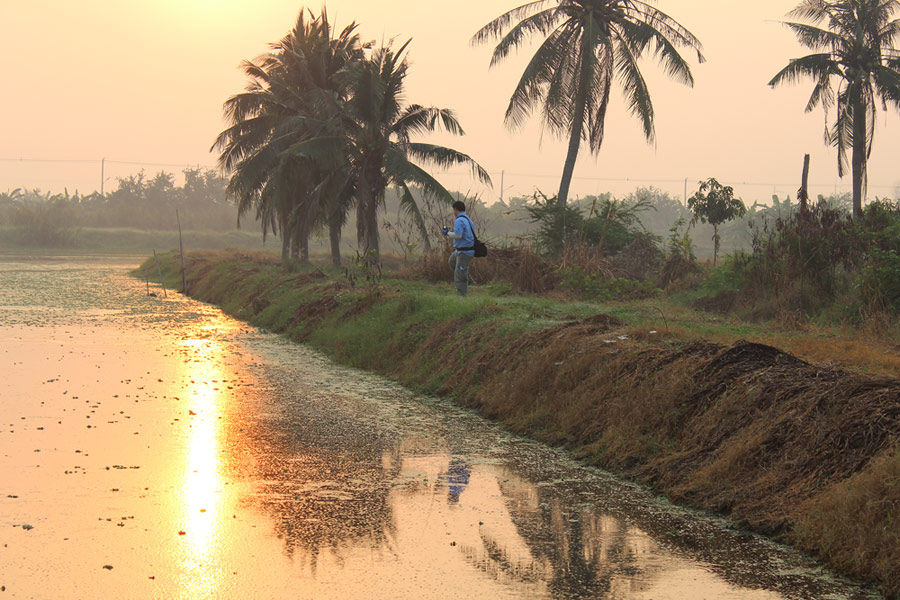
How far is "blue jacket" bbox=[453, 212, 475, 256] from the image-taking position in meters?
14.7

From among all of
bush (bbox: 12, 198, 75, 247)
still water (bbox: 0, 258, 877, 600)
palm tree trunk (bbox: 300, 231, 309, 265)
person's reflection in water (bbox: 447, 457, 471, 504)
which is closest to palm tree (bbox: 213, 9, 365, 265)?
palm tree trunk (bbox: 300, 231, 309, 265)

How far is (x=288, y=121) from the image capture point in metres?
28.8

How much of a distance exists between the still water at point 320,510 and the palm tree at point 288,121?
1819cm

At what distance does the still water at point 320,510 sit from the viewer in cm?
490

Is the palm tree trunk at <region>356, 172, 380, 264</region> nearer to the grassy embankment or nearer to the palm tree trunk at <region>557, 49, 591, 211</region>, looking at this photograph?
the palm tree trunk at <region>557, 49, 591, 211</region>

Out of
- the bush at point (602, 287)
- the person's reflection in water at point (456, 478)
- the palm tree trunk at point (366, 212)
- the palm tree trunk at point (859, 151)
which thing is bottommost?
the person's reflection in water at point (456, 478)

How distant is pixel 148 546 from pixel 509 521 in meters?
2.23

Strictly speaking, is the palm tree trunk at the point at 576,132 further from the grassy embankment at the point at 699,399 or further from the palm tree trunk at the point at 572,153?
the grassy embankment at the point at 699,399

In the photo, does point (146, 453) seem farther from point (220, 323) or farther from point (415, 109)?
point (415, 109)

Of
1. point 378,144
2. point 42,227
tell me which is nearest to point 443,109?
point 378,144

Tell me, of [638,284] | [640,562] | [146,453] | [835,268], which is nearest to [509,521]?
[640,562]

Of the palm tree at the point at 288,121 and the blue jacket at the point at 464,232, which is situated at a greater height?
the palm tree at the point at 288,121

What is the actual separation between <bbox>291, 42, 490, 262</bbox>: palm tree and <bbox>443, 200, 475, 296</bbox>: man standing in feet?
30.3

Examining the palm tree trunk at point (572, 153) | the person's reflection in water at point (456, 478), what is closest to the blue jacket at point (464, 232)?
the person's reflection in water at point (456, 478)
